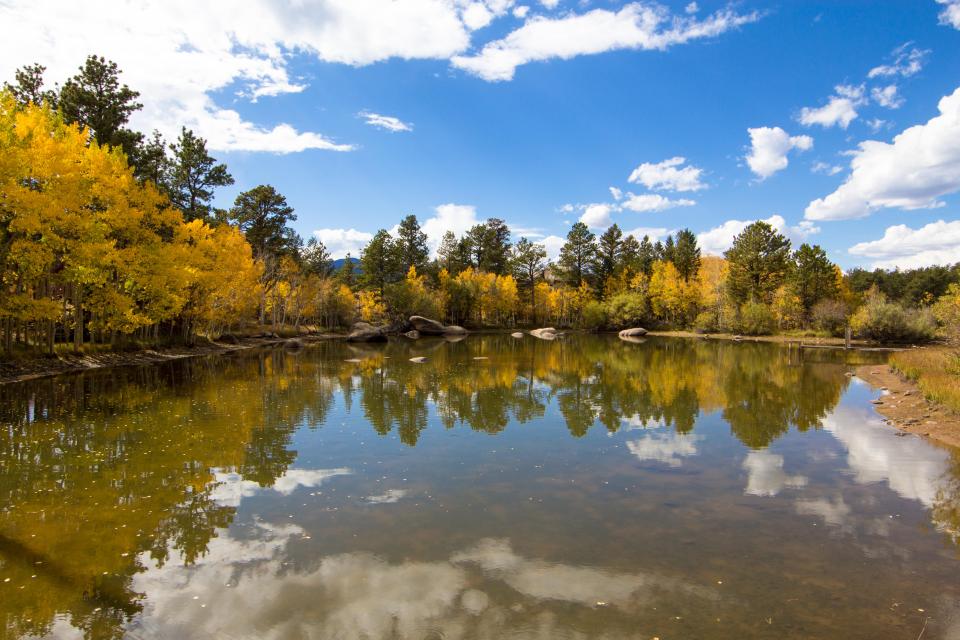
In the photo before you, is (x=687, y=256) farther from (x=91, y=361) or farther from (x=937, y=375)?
(x=91, y=361)

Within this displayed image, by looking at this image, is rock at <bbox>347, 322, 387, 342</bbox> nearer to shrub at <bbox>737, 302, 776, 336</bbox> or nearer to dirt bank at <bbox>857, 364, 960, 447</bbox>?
dirt bank at <bbox>857, 364, 960, 447</bbox>

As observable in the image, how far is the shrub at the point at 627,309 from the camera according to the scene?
86.3 metres

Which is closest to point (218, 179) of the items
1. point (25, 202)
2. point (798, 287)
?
point (25, 202)

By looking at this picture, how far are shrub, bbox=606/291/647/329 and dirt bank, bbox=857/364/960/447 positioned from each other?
58704 mm

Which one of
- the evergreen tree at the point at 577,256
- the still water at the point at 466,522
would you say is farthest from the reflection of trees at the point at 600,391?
the evergreen tree at the point at 577,256

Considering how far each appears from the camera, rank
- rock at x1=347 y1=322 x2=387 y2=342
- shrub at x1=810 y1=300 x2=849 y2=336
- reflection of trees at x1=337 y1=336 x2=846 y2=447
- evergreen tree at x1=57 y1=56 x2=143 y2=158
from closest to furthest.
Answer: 1. reflection of trees at x1=337 y1=336 x2=846 y2=447
2. evergreen tree at x1=57 y1=56 x2=143 y2=158
3. rock at x1=347 y1=322 x2=387 y2=342
4. shrub at x1=810 y1=300 x2=849 y2=336

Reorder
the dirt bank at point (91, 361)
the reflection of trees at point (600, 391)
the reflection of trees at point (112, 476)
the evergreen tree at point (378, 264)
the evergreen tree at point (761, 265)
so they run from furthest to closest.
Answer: the evergreen tree at point (378, 264) → the evergreen tree at point (761, 265) → the dirt bank at point (91, 361) → the reflection of trees at point (600, 391) → the reflection of trees at point (112, 476)

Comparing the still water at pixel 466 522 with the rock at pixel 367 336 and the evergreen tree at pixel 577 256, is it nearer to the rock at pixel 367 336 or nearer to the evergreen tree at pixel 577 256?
the rock at pixel 367 336

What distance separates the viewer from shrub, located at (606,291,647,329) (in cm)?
8631

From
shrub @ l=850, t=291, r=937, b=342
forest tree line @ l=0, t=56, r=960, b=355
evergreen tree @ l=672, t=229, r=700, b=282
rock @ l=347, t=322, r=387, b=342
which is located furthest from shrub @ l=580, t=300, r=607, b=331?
rock @ l=347, t=322, r=387, b=342

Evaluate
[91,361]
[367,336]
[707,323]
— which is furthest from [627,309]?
[91,361]

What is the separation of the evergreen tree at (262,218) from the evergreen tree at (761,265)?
63.1 m

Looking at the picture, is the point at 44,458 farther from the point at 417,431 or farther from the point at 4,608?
the point at 417,431

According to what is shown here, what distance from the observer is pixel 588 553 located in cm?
867
